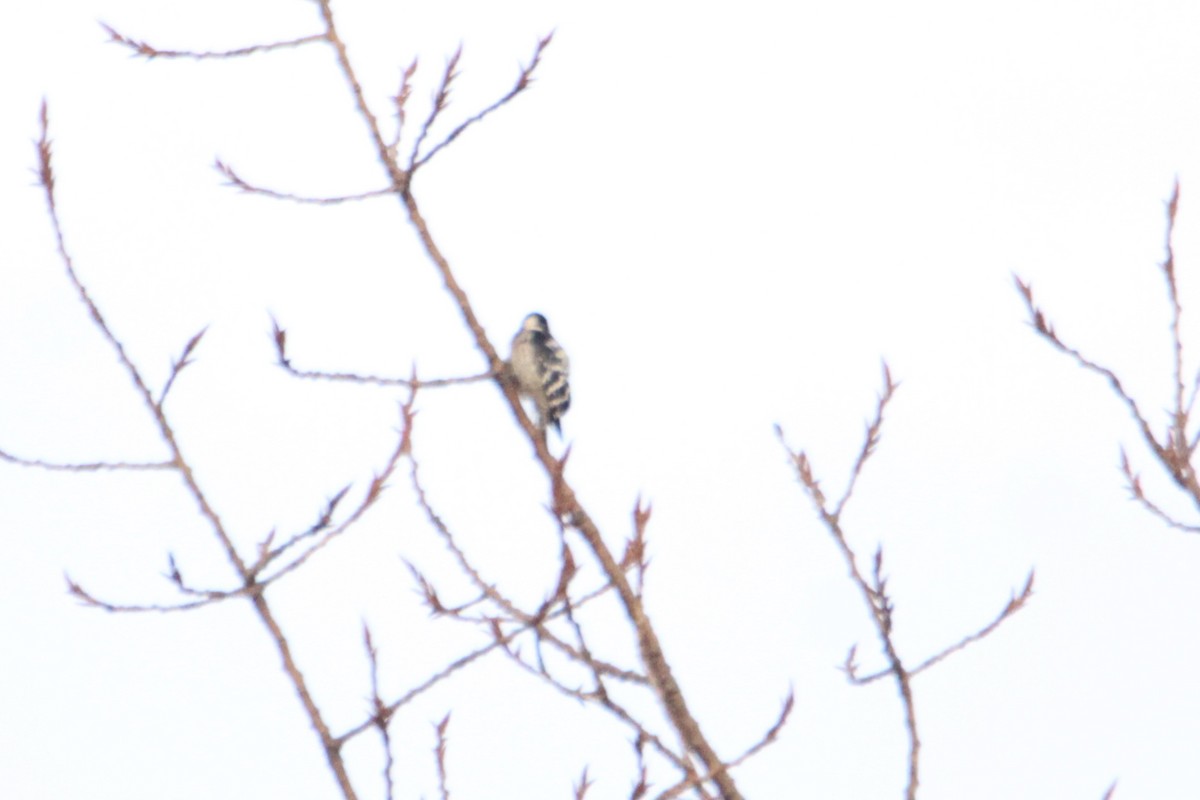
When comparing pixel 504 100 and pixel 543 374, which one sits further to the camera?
pixel 543 374

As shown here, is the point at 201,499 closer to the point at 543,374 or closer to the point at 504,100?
the point at 504,100

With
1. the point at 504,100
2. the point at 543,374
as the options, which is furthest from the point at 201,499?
the point at 543,374

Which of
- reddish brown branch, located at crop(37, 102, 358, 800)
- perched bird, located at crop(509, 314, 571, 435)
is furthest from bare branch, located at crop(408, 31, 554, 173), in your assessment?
perched bird, located at crop(509, 314, 571, 435)

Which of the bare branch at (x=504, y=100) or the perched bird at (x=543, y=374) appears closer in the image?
the bare branch at (x=504, y=100)

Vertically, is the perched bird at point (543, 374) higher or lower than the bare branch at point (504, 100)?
higher

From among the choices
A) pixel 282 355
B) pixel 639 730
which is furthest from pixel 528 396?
pixel 639 730

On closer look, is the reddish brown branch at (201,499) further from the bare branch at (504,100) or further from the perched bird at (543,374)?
the perched bird at (543,374)

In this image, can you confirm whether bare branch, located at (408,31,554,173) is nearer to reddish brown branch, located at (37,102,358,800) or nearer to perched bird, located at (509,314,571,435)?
reddish brown branch, located at (37,102,358,800)

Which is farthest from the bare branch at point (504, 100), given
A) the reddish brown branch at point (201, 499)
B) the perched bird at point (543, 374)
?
the perched bird at point (543, 374)

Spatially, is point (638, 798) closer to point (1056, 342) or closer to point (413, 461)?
point (413, 461)
